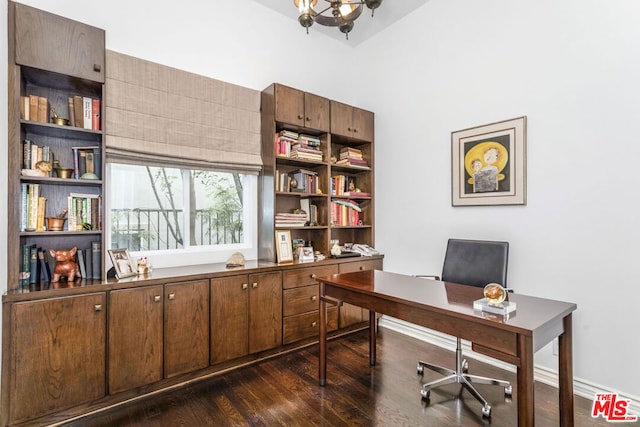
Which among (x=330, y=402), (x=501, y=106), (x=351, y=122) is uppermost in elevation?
(x=351, y=122)

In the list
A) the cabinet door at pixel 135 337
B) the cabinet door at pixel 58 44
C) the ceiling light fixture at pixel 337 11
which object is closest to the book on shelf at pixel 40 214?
the cabinet door at pixel 135 337

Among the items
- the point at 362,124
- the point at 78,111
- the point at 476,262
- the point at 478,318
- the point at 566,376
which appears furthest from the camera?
the point at 362,124

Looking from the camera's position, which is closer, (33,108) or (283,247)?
(33,108)

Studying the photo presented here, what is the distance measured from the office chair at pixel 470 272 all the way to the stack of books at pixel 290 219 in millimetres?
1390

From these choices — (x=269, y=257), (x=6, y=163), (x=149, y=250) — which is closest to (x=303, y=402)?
(x=269, y=257)

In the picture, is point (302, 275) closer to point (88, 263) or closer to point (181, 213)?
point (181, 213)

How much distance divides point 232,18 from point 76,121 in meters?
1.71

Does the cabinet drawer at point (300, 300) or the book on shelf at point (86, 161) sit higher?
the book on shelf at point (86, 161)

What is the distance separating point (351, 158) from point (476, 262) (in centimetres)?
173

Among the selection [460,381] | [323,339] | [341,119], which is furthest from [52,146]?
[460,381]

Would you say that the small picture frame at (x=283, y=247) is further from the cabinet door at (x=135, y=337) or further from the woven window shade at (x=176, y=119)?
the cabinet door at (x=135, y=337)

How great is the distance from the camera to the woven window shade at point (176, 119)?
2309 millimetres

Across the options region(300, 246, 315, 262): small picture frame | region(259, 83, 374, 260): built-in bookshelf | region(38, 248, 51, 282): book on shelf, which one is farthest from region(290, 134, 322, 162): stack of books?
region(38, 248, 51, 282): book on shelf

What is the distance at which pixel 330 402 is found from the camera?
205 cm
